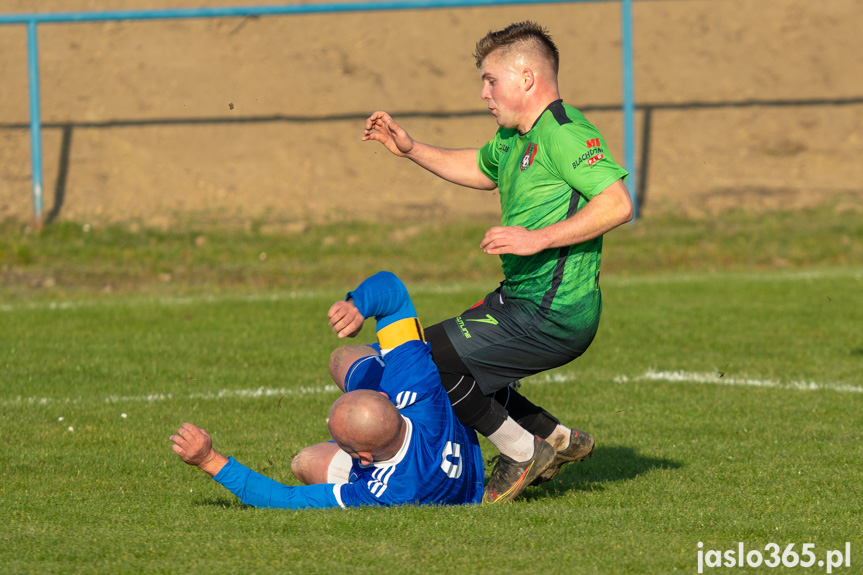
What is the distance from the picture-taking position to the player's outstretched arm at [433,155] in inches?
213

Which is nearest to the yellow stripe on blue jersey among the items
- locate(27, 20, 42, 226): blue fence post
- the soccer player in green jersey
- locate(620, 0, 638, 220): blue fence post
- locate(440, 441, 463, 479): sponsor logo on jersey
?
the soccer player in green jersey

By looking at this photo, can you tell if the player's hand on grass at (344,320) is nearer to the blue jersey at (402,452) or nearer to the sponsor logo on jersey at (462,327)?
the blue jersey at (402,452)

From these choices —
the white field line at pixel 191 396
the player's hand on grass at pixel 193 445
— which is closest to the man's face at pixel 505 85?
the player's hand on grass at pixel 193 445

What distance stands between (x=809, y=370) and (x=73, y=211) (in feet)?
36.0

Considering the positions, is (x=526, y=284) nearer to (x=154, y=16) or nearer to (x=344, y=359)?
(x=344, y=359)

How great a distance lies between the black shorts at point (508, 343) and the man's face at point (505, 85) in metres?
0.82

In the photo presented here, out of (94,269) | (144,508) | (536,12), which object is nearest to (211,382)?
(144,508)

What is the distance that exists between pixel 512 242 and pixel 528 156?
0.62m

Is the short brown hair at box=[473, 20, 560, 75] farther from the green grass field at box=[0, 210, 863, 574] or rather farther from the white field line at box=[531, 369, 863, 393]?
the white field line at box=[531, 369, 863, 393]

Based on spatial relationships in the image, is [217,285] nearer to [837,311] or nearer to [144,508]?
[837,311]

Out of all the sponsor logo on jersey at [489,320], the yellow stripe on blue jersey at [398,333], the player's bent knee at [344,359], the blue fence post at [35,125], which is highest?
the blue fence post at [35,125]

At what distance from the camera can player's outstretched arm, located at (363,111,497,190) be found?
5.40m

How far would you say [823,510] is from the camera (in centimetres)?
464

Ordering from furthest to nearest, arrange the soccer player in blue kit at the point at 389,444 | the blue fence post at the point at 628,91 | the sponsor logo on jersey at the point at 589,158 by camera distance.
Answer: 1. the blue fence post at the point at 628,91
2. the sponsor logo on jersey at the point at 589,158
3. the soccer player in blue kit at the point at 389,444
